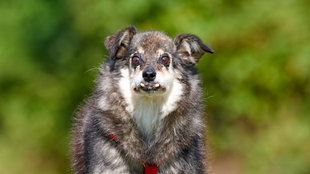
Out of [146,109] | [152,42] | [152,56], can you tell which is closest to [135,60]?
[152,56]

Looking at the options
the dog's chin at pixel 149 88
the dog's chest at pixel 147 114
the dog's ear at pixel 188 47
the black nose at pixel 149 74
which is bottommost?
the dog's chest at pixel 147 114

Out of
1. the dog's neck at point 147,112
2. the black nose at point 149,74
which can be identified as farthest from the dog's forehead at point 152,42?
the dog's neck at point 147,112

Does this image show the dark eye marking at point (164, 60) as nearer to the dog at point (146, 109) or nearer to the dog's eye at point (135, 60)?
the dog at point (146, 109)

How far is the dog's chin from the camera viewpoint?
8.80 m

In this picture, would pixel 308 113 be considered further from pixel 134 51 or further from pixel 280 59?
pixel 134 51

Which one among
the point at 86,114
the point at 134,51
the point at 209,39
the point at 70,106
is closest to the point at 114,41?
the point at 134,51

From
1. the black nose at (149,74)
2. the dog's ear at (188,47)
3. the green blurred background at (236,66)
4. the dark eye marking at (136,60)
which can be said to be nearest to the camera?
the black nose at (149,74)

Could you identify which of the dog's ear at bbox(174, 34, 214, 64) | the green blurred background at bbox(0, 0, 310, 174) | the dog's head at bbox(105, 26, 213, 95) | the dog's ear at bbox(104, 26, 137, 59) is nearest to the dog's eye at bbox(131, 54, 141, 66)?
the dog's head at bbox(105, 26, 213, 95)

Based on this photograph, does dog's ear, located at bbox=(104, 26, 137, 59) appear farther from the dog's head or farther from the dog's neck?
the dog's neck

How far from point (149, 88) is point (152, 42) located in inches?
18.2

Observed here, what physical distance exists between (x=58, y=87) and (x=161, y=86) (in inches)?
252

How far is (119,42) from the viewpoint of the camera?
9.02m

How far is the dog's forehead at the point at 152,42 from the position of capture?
9.02 metres

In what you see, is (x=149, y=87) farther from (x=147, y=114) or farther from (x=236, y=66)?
(x=236, y=66)
